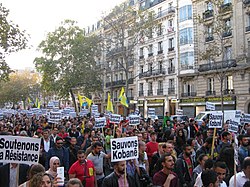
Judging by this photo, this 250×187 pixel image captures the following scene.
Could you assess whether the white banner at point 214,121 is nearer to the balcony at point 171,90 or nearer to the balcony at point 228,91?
the balcony at point 228,91

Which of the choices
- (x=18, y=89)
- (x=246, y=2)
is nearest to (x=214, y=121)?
(x=246, y=2)

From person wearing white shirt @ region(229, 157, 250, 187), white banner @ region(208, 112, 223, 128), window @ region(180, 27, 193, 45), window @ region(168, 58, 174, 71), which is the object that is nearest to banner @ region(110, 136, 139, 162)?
person wearing white shirt @ region(229, 157, 250, 187)

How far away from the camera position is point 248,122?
15.6 metres

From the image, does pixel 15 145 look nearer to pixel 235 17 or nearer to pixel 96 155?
pixel 96 155

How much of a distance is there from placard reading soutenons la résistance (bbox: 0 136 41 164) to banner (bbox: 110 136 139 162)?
1.36 m

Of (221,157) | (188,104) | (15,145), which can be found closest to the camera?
(15,145)

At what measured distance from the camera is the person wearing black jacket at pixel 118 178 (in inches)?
206

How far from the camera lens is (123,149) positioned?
19.7 feet

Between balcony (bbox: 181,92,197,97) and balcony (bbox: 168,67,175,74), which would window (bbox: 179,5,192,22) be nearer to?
balcony (bbox: 168,67,175,74)

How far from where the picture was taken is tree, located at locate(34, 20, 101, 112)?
43.8 metres

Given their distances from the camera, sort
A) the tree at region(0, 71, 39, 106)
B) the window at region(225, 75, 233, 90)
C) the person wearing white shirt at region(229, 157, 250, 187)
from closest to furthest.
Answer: the person wearing white shirt at region(229, 157, 250, 187) < the window at region(225, 75, 233, 90) < the tree at region(0, 71, 39, 106)

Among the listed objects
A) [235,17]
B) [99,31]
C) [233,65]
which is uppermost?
[99,31]

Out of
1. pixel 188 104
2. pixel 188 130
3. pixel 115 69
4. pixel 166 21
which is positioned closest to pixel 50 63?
pixel 115 69

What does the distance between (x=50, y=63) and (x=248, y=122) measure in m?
34.6
